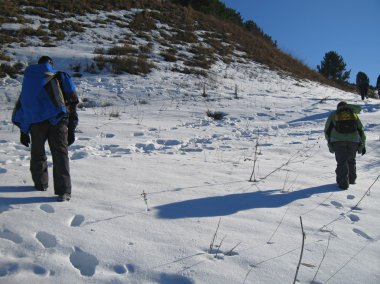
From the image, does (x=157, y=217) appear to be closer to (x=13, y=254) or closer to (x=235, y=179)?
(x=13, y=254)

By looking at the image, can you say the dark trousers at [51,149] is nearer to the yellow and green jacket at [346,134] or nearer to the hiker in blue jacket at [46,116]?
the hiker in blue jacket at [46,116]

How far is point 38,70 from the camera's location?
149 inches

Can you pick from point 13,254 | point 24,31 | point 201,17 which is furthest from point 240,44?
point 13,254

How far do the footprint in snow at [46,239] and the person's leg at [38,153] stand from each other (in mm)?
1079

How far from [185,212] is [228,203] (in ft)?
2.12

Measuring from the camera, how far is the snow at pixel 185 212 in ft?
8.58

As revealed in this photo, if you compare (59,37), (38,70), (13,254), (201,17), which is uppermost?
(201,17)

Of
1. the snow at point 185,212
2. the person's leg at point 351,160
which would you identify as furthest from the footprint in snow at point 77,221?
the person's leg at point 351,160

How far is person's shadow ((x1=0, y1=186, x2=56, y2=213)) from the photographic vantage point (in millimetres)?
3475

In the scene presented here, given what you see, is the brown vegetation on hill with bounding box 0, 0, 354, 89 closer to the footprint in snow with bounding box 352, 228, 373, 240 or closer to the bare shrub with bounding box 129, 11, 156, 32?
the bare shrub with bounding box 129, 11, 156, 32

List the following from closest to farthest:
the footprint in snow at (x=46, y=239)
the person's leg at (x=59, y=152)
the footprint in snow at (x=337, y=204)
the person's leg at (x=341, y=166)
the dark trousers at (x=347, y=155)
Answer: the footprint in snow at (x=46, y=239), the person's leg at (x=59, y=152), the footprint in snow at (x=337, y=204), the person's leg at (x=341, y=166), the dark trousers at (x=347, y=155)

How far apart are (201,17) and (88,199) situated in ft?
75.7

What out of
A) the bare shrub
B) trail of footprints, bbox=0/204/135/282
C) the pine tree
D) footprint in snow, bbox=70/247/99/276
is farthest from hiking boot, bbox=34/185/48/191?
the pine tree

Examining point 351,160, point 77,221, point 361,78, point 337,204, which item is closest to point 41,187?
point 77,221
